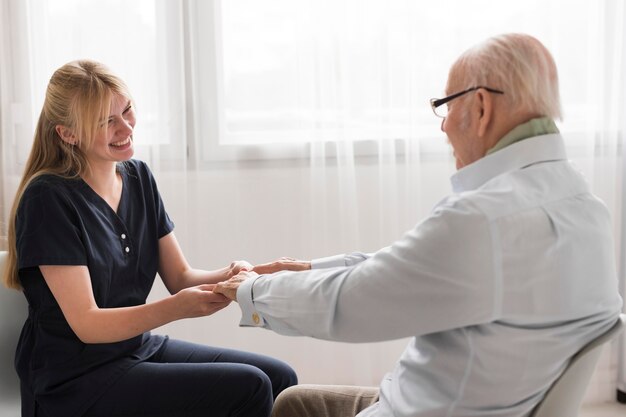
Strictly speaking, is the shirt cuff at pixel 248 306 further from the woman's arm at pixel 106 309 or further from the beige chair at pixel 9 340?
the beige chair at pixel 9 340

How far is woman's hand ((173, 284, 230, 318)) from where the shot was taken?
179 cm

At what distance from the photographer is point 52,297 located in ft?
5.98

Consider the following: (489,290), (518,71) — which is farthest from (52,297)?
(518,71)

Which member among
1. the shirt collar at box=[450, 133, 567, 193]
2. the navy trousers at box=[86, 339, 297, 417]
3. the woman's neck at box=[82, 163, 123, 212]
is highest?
the shirt collar at box=[450, 133, 567, 193]

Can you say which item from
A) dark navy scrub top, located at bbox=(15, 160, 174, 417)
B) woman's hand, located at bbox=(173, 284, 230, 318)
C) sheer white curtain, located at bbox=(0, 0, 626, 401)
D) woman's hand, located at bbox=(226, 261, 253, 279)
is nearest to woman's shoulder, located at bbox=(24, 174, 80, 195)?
dark navy scrub top, located at bbox=(15, 160, 174, 417)

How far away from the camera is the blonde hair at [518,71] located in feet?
4.66

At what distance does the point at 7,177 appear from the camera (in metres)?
2.82

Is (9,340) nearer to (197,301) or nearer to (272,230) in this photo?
(197,301)

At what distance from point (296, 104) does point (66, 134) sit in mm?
1209

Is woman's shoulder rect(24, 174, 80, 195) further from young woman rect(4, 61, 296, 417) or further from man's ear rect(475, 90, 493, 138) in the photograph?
man's ear rect(475, 90, 493, 138)

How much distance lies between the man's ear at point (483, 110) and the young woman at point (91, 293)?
702mm

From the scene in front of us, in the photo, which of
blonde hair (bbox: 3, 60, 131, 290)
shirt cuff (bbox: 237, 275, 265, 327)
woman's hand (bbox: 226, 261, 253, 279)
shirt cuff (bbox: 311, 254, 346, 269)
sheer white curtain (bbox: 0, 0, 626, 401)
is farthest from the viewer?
sheer white curtain (bbox: 0, 0, 626, 401)

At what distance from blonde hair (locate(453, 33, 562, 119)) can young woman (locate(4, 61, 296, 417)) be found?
2.53 feet

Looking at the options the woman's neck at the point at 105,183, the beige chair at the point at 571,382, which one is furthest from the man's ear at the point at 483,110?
the woman's neck at the point at 105,183
